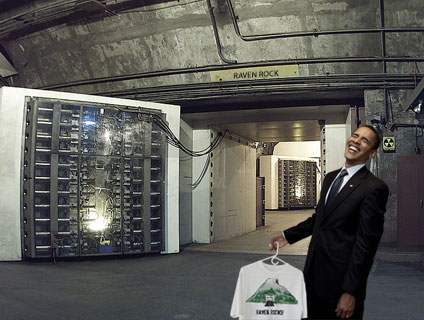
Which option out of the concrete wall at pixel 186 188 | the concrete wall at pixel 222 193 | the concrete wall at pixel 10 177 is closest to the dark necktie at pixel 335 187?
the concrete wall at pixel 10 177

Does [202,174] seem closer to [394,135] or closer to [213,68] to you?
[213,68]

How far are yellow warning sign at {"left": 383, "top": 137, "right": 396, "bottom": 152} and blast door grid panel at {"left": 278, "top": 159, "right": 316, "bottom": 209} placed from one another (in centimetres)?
1503

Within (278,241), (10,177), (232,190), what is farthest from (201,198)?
(278,241)

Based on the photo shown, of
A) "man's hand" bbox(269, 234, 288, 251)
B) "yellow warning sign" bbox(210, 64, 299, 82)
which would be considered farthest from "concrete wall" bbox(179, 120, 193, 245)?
"man's hand" bbox(269, 234, 288, 251)

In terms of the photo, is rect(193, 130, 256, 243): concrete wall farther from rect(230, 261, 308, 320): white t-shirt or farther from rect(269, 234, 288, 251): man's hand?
rect(230, 261, 308, 320): white t-shirt

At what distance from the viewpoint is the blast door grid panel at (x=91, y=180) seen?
8.21 m

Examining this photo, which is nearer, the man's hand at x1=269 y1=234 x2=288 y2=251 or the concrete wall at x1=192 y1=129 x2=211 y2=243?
the man's hand at x1=269 y1=234 x2=288 y2=251

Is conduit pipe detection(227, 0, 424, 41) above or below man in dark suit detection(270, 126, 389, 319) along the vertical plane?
above

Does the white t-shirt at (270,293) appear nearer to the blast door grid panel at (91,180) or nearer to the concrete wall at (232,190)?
the blast door grid panel at (91,180)

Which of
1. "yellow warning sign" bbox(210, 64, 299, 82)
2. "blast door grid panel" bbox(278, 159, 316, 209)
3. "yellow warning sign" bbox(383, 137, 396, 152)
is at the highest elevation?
"yellow warning sign" bbox(210, 64, 299, 82)

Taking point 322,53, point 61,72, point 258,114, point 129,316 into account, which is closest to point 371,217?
point 129,316

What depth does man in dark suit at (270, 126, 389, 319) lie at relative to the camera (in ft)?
8.26

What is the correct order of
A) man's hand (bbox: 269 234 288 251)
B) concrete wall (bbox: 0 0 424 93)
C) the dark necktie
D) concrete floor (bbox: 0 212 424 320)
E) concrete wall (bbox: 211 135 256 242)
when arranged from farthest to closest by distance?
concrete wall (bbox: 211 135 256 242), concrete wall (bbox: 0 0 424 93), concrete floor (bbox: 0 212 424 320), man's hand (bbox: 269 234 288 251), the dark necktie

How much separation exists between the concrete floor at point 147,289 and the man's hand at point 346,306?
2449 millimetres
